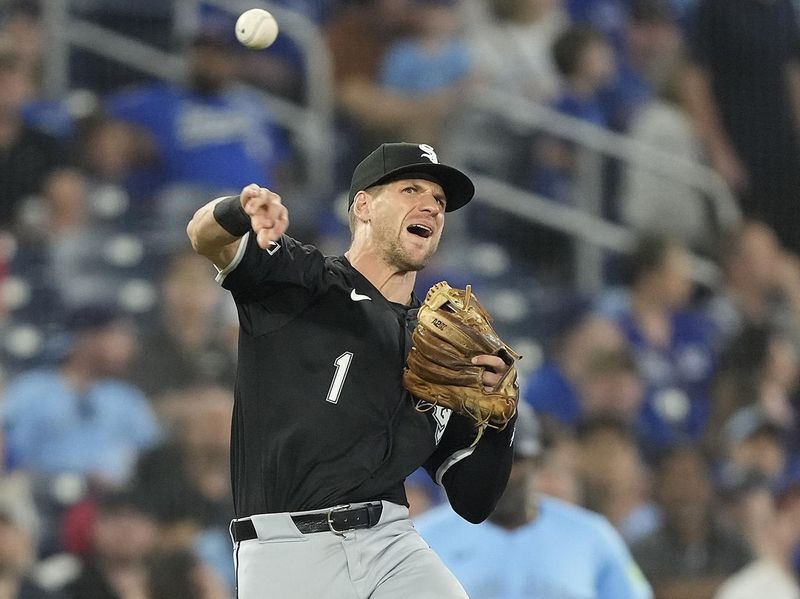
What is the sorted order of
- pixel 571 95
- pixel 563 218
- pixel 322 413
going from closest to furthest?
pixel 322 413, pixel 563 218, pixel 571 95

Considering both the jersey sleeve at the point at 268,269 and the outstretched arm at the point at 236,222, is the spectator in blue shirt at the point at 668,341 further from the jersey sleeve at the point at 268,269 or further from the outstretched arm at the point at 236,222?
the outstretched arm at the point at 236,222

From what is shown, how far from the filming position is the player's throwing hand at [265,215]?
279 cm

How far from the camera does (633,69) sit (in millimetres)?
8375

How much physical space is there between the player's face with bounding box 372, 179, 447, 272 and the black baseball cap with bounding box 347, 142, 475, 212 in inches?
1.0

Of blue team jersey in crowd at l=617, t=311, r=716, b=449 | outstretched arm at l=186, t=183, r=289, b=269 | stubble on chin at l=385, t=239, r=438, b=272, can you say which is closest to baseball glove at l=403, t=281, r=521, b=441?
stubble on chin at l=385, t=239, r=438, b=272

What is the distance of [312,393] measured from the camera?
3068 millimetres

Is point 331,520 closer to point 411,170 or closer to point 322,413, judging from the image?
point 322,413

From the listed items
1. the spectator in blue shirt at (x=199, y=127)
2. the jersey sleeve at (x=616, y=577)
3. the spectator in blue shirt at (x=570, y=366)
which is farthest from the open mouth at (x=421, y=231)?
the spectator in blue shirt at (x=570, y=366)

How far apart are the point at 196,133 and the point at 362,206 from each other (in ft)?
12.1

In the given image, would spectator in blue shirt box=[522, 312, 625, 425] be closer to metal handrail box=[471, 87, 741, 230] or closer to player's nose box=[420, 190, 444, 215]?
metal handrail box=[471, 87, 741, 230]

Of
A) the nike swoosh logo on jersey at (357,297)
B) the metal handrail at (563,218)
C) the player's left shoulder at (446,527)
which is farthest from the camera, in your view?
the metal handrail at (563,218)

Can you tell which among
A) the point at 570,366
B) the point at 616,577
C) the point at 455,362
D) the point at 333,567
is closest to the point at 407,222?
the point at 455,362

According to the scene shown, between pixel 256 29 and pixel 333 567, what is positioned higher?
pixel 256 29

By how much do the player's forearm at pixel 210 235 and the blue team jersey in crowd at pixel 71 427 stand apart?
11.3 feet
